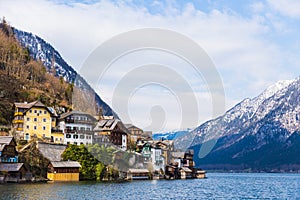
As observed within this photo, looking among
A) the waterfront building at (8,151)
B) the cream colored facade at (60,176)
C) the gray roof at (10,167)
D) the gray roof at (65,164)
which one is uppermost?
the waterfront building at (8,151)

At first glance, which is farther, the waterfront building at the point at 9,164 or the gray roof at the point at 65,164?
the gray roof at the point at 65,164

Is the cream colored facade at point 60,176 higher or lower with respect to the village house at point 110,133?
lower

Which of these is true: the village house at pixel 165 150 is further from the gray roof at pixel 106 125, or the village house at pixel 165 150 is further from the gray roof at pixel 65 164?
the gray roof at pixel 65 164

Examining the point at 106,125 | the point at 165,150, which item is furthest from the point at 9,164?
the point at 165,150

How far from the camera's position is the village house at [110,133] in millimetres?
113125

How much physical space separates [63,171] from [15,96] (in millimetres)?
38702

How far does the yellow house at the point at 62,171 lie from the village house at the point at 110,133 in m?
20.7

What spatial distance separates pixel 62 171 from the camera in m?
90.4

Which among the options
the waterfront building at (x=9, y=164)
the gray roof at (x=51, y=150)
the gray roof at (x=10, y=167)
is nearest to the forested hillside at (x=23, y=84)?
the gray roof at (x=51, y=150)

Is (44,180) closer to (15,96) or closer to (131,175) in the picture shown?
(131,175)

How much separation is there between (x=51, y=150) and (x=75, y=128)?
14136mm

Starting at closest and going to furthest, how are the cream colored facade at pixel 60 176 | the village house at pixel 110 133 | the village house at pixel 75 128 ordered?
1. the cream colored facade at pixel 60 176
2. the village house at pixel 75 128
3. the village house at pixel 110 133

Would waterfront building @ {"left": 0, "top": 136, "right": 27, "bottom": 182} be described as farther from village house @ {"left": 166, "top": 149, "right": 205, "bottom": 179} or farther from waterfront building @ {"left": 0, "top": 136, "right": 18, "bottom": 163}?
village house @ {"left": 166, "top": 149, "right": 205, "bottom": 179}

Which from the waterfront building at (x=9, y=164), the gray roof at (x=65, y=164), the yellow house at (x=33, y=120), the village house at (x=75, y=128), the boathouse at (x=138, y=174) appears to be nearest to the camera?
the waterfront building at (x=9, y=164)
